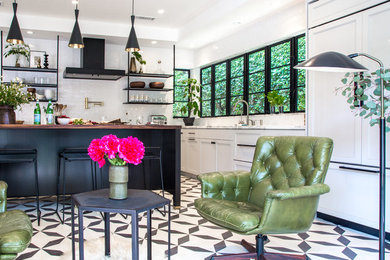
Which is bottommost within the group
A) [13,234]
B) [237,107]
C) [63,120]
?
[13,234]

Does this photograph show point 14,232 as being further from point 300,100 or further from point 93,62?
point 93,62

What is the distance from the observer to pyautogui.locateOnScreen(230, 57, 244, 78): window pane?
6.42 metres

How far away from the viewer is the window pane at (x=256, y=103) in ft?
19.0

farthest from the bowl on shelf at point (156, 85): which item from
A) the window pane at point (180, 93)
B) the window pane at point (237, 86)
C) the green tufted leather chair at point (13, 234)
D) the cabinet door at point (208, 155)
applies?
the green tufted leather chair at point (13, 234)

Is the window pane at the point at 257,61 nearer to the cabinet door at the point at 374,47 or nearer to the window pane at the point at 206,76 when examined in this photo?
the window pane at the point at 206,76

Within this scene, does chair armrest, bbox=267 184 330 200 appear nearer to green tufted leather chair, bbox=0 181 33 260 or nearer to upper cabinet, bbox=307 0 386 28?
green tufted leather chair, bbox=0 181 33 260

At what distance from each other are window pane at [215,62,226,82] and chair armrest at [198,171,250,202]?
4333 mm

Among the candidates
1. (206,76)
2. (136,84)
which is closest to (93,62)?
(136,84)

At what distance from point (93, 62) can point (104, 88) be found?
708mm

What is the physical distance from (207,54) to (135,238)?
5.82 m

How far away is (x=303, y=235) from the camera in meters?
3.28

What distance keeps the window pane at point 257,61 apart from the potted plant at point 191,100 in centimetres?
152

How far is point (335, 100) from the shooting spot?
11.8 feet

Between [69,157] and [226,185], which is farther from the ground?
[69,157]
